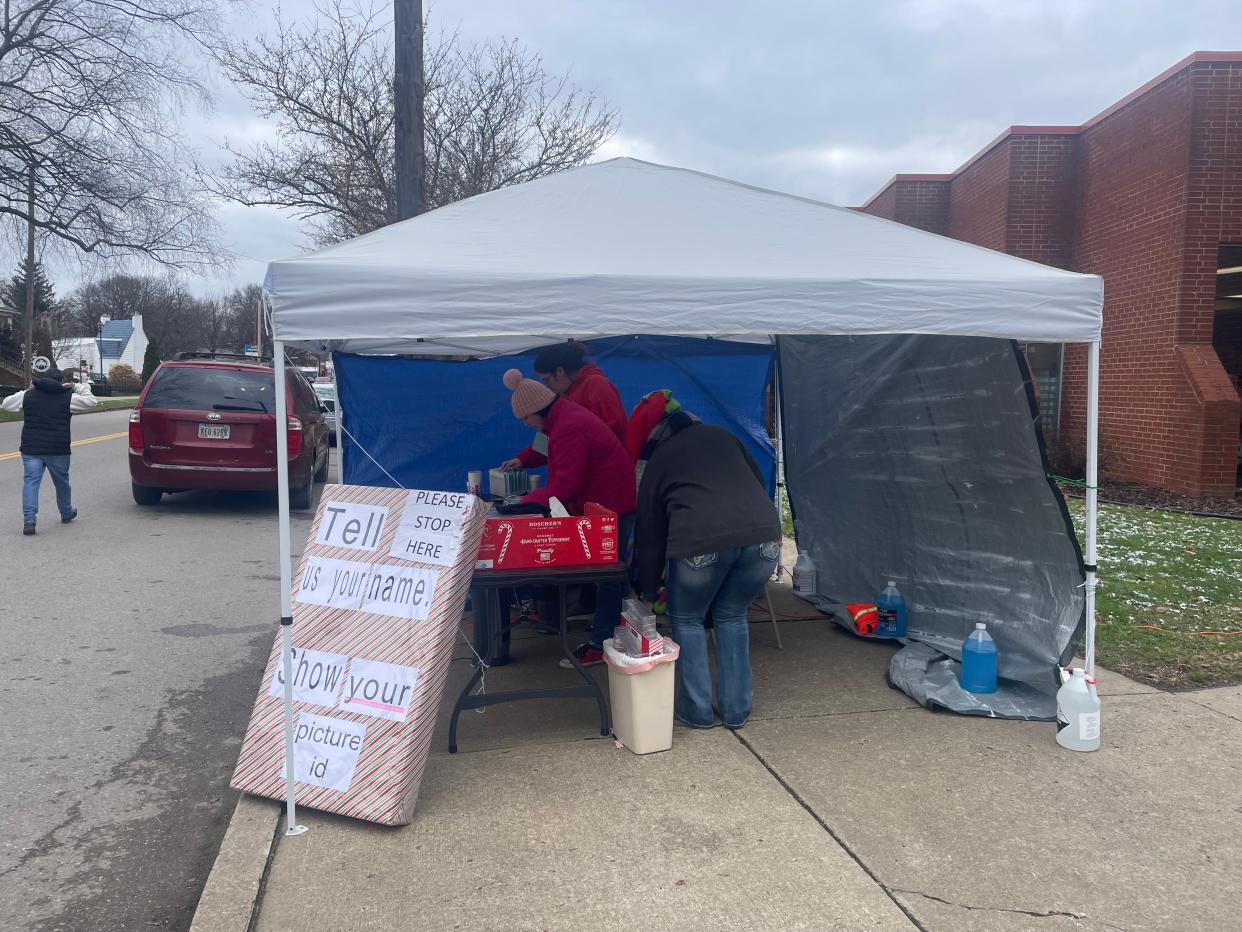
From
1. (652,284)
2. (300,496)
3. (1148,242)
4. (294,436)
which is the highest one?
(1148,242)

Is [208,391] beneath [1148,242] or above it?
beneath

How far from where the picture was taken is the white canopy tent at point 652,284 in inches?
158

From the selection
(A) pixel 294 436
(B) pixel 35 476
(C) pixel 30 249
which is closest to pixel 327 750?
(B) pixel 35 476

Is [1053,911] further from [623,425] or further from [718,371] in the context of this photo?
[718,371]

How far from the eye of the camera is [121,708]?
5.43 m

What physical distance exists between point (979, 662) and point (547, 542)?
2437 mm

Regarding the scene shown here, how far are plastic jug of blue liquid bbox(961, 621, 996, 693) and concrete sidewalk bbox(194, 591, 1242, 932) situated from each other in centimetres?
38

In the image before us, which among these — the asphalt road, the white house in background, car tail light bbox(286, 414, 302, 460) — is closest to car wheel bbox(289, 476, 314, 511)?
car tail light bbox(286, 414, 302, 460)

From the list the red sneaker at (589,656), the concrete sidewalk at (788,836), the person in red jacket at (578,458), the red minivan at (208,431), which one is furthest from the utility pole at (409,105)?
the concrete sidewalk at (788,836)

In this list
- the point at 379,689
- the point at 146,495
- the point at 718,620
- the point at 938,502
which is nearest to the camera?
the point at 379,689

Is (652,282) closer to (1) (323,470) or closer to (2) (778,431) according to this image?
(2) (778,431)

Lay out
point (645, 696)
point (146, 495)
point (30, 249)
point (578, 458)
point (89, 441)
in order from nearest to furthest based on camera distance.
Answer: point (645, 696) → point (578, 458) → point (146, 495) → point (89, 441) → point (30, 249)

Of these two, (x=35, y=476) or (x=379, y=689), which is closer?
(x=379, y=689)

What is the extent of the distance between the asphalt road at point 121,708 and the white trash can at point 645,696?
181cm
